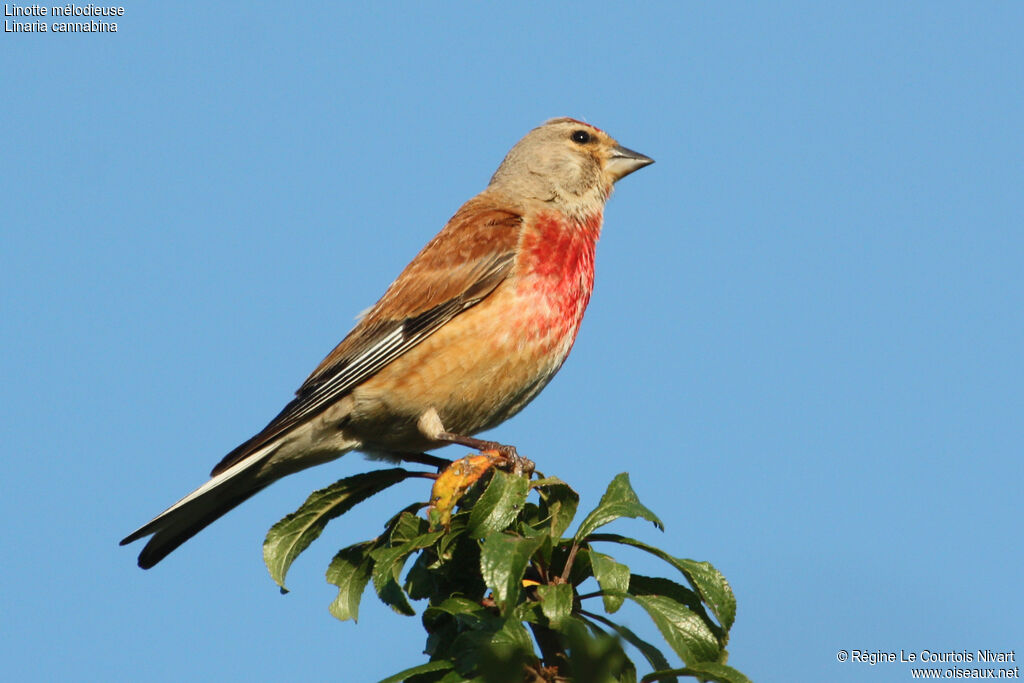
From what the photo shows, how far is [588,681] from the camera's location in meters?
1.40

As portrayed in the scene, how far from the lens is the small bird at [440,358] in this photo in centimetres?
488

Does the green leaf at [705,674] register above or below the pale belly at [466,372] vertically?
below

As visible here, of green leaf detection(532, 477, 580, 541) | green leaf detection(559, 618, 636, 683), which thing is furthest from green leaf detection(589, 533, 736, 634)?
green leaf detection(559, 618, 636, 683)

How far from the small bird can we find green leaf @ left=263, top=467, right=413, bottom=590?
75 centimetres

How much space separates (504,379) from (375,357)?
1.96 ft

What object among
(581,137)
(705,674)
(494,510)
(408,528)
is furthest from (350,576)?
(581,137)

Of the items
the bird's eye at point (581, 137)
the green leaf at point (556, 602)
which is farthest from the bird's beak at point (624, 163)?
the green leaf at point (556, 602)

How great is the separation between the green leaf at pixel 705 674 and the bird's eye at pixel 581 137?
3.88 m

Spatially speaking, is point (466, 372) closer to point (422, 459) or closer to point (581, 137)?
point (422, 459)

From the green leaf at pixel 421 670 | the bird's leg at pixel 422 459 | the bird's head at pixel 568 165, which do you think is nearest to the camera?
the green leaf at pixel 421 670

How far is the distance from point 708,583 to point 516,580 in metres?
0.60

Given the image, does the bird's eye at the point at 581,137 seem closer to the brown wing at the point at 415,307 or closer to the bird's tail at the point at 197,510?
the brown wing at the point at 415,307

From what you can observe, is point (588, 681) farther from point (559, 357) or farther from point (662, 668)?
point (559, 357)

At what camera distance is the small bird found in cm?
488
